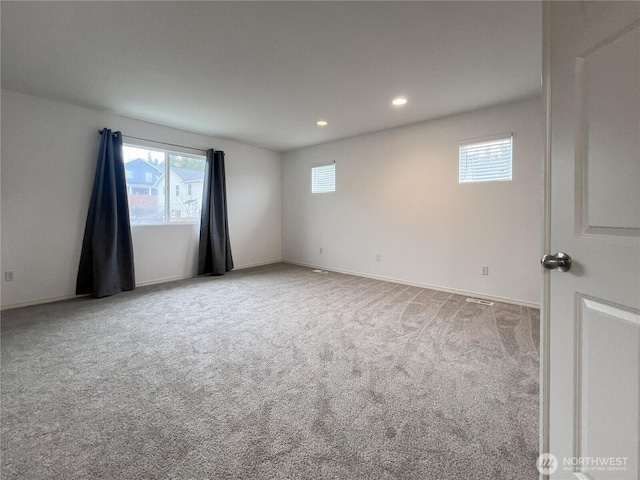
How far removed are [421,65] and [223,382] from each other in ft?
10.0

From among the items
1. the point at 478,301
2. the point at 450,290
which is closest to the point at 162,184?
the point at 450,290

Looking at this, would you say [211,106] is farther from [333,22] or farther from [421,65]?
[421,65]

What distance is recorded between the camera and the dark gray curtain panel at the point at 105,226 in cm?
365

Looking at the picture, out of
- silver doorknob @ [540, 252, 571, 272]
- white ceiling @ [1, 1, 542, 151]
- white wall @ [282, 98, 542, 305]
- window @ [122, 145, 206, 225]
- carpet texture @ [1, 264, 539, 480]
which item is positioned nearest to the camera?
silver doorknob @ [540, 252, 571, 272]

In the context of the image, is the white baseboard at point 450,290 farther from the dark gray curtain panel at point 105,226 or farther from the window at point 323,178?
the dark gray curtain panel at point 105,226

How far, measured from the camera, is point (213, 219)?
16.1ft

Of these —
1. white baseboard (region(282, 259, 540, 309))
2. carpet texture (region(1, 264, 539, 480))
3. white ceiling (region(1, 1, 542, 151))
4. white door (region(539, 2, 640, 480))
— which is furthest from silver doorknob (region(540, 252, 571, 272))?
white baseboard (region(282, 259, 540, 309))

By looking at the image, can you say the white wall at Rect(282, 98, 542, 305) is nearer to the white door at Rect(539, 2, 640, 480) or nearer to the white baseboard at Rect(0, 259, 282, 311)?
the white baseboard at Rect(0, 259, 282, 311)

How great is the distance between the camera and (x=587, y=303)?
86cm

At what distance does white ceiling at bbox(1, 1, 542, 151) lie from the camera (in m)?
1.90

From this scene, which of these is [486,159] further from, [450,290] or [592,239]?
[592,239]

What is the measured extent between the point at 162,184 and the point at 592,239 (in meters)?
5.06

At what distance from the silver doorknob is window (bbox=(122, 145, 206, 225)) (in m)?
4.80

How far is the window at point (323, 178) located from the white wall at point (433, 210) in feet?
0.39
